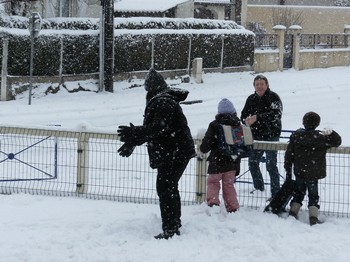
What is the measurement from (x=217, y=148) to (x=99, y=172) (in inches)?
70.0

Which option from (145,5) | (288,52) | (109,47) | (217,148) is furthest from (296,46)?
(217,148)

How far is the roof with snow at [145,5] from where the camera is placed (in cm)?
3356

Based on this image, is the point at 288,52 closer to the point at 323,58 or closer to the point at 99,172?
the point at 323,58

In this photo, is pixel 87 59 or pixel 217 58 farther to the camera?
pixel 217 58

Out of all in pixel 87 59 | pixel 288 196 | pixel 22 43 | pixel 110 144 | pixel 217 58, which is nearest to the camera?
pixel 288 196

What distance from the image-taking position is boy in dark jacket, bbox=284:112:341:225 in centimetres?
735

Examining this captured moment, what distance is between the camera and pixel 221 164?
7570 mm

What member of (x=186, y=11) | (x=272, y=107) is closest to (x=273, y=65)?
(x=186, y=11)

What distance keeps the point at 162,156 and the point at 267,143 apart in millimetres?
1787

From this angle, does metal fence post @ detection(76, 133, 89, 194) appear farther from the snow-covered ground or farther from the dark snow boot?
the dark snow boot

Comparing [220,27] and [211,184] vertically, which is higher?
[220,27]

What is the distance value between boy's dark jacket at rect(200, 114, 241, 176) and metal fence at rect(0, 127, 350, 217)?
18.6 inches

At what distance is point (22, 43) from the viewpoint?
21.1 meters

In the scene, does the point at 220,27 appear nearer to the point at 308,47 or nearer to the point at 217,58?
the point at 217,58
